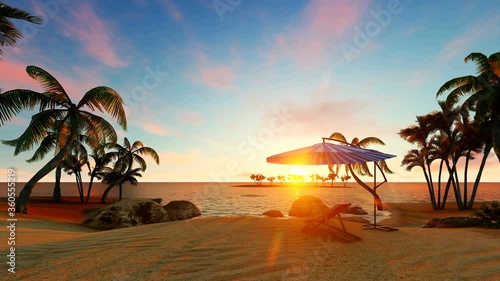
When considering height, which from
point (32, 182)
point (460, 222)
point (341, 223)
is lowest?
point (460, 222)

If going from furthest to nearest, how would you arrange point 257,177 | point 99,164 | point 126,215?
1. point 257,177
2. point 99,164
3. point 126,215

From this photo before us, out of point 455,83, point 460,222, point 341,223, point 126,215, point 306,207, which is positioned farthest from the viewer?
point 306,207

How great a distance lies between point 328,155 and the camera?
352 inches

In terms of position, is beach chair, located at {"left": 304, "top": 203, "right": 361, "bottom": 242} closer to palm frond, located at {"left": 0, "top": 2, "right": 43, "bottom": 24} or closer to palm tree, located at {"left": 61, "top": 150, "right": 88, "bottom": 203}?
palm frond, located at {"left": 0, "top": 2, "right": 43, "bottom": 24}

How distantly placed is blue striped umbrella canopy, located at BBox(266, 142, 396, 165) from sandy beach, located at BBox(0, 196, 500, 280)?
2.20 meters

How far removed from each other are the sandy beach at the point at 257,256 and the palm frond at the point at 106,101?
10.9 meters

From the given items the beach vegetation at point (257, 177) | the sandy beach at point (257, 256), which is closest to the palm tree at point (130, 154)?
the sandy beach at point (257, 256)

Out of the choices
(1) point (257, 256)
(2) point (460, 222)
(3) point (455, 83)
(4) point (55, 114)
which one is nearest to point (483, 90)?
(3) point (455, 83)

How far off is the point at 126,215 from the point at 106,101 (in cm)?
756

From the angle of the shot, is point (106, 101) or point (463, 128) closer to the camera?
point (106, 101)

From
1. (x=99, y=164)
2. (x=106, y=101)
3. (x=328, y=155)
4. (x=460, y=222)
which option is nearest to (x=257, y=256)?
(x=328, y=155)

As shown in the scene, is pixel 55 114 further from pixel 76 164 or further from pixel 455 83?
pixel 455 83

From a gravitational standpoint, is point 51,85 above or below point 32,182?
above

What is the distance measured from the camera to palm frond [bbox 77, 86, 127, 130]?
17812 mm
